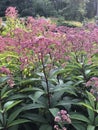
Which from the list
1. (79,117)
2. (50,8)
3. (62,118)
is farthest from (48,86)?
(50,8)

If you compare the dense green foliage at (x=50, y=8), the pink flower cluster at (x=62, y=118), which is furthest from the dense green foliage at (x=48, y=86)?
the dense green foliage at (x=50, y=8)

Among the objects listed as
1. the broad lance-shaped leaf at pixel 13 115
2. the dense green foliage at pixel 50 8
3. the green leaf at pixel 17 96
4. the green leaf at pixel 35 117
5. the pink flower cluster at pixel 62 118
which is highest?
A: the pink flower cluster at pixel 62 118

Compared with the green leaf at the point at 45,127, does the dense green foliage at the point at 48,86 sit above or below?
above

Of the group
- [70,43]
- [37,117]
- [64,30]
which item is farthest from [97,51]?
[37,117]

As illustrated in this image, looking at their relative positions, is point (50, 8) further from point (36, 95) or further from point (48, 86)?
point (36, 95)

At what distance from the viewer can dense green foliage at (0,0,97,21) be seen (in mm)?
24516

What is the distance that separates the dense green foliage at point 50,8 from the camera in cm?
2452

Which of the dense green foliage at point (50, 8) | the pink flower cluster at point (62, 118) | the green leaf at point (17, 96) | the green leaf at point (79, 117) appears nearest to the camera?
the pink flower cluster at point (62, 118)

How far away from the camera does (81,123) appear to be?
182 cm

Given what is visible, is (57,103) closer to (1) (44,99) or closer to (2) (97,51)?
(1) (44,99)

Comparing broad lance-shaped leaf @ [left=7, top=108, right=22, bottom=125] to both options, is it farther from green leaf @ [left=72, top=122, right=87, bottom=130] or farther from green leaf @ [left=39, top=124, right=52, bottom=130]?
green leaf @ [left=72, top=122, right=87, bottom=130]

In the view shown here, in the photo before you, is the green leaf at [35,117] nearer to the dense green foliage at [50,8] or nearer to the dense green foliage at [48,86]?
the dense green foliage at [48,86]

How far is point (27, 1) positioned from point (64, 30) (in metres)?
23.0

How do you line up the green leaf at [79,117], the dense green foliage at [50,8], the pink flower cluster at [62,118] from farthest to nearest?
the dense green foliage at [50,8] → the green leaf at [79,117] → the pink flower cluster at [62,118]
